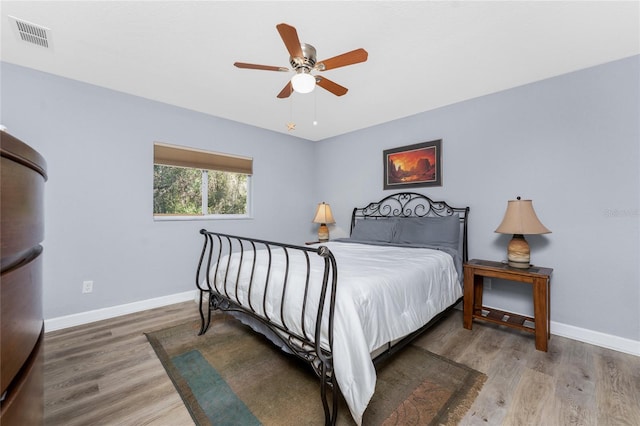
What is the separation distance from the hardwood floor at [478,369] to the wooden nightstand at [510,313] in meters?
0.14

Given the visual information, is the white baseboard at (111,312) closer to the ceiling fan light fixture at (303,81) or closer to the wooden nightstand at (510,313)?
the ceiling fan light fixture at (303,81)

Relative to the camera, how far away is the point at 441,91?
2.88m

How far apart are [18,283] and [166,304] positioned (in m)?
3.14

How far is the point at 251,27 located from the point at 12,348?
2146 mm

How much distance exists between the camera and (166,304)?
317cm

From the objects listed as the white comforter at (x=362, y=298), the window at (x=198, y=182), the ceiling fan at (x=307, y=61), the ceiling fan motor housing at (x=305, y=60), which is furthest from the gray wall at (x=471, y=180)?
the ceiling fan motor housing at (x=305, y=60)

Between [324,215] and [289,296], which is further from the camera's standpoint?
[324,215]

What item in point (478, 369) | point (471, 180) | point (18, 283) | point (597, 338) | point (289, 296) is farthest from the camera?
point (471, 180)

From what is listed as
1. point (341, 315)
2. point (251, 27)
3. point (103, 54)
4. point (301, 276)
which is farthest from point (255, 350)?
point (103, 54)

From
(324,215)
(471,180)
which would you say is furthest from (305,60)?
(324,215)

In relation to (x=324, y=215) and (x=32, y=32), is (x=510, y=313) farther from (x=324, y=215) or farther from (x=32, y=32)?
(x=32, y=32)

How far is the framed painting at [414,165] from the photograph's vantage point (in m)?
3.35

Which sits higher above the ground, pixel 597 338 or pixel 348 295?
pixel 348 295

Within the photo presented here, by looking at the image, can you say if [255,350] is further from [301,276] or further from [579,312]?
[579,312]
